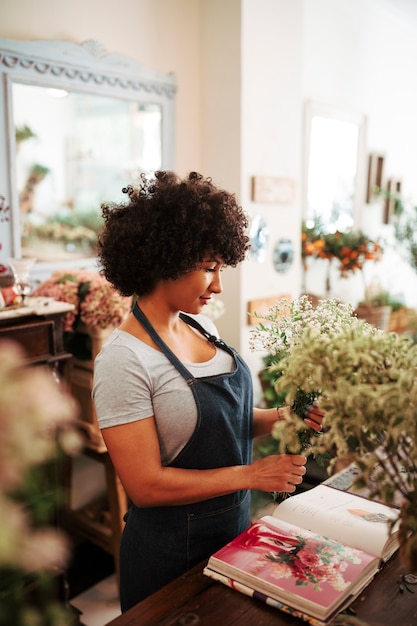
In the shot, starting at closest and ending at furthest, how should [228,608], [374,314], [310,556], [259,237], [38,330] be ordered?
[228,608], [310,556], [38,330], [259,237], [374,314]

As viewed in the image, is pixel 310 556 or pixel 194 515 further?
pixel 194 515

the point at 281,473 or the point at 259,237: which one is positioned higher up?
the point at 259,237

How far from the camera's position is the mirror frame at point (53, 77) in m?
2.50

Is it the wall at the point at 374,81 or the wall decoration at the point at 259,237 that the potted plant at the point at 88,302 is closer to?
the wall decoration at the point at 259,237

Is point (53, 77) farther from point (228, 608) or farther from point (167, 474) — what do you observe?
point (228, 608)

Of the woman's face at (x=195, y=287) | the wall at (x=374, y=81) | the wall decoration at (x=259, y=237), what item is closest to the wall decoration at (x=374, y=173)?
the wall at (x=374, y=81)

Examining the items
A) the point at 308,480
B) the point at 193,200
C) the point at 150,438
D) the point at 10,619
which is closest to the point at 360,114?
the point at 308,480

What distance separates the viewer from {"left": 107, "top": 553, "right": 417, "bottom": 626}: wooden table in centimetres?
108

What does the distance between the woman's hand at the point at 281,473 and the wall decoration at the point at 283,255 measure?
7.92ft

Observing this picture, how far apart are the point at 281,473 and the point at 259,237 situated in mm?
2320

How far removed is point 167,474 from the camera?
1.32 m

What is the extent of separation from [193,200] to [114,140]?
1682 mm

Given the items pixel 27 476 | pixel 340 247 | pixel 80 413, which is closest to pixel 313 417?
pixel 27 476

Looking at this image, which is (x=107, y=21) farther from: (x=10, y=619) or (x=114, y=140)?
(x=10, y=619)
